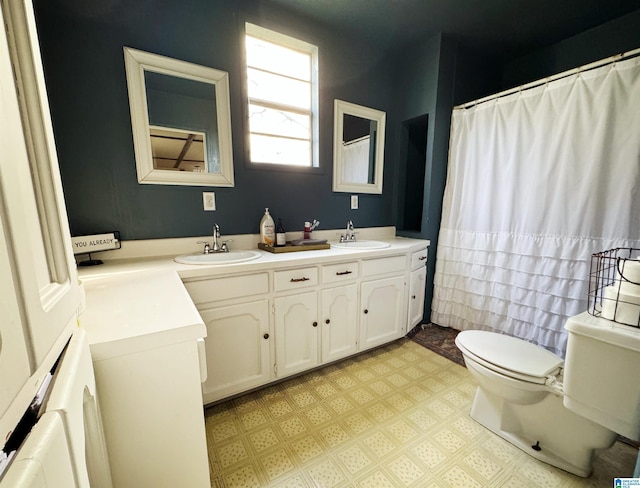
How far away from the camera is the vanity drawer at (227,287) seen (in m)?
1.26

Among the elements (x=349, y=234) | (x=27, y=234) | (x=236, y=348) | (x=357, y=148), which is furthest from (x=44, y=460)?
(x=357, y=148)

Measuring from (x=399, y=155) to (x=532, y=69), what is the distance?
4.32ft

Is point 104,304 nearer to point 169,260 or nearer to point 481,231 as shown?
point 169,260

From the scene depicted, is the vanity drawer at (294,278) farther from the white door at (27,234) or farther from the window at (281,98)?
the white door at (27,234)

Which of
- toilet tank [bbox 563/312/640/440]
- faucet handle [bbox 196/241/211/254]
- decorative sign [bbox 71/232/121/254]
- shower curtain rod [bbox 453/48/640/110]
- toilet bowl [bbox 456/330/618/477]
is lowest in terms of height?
toilet bowl [bbox 456/330/618/477]

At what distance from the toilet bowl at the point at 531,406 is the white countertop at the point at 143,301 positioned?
3.32ft

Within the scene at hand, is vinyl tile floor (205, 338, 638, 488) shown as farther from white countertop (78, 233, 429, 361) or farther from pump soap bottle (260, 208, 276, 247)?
pump soap bottle (260, 208, 276, 247)

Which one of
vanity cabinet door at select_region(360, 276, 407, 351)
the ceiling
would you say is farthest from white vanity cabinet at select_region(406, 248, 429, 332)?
the ceiling

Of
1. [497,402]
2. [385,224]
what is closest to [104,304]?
[497,402]

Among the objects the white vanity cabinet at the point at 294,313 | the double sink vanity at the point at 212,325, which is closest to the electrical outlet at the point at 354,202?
the double sink vanity at the point at 212,325

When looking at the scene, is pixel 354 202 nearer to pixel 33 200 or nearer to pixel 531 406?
pixel 531 406

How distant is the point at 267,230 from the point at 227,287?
581 mm

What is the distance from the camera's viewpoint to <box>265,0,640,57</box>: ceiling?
1.74 metres

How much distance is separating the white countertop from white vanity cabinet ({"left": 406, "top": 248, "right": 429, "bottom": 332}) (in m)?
0.91
